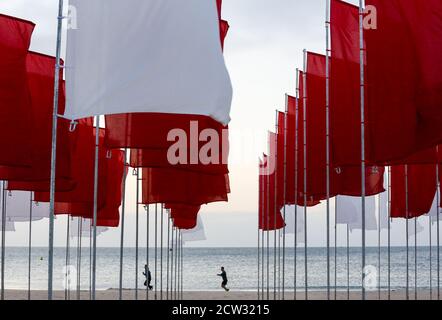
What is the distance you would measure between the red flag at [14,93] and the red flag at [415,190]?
49.7ft

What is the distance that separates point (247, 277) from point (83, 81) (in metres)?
98.4

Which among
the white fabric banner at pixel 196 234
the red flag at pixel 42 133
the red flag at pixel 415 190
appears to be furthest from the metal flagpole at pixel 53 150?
the white fabric banner at pixel 196 234

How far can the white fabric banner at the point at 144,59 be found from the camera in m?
12.9

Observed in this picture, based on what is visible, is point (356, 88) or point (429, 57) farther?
point (356, 88)

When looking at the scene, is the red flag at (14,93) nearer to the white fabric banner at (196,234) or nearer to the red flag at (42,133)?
the red flag at (42,133)

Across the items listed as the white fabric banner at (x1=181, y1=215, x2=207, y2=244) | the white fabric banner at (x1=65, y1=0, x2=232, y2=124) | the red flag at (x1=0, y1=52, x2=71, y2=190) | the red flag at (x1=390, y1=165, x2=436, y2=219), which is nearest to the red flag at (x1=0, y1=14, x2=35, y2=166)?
the red flag at (x1=0, y1=52, x2=71, y2=190)

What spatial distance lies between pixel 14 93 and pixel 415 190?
16.1m

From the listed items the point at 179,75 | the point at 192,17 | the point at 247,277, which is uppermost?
the point at 192,17

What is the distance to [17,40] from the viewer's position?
16625 millimetres

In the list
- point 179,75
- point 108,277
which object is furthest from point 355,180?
point 108,277

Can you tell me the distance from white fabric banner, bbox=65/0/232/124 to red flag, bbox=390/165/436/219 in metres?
16.9

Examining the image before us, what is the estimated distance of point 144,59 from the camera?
514 inches

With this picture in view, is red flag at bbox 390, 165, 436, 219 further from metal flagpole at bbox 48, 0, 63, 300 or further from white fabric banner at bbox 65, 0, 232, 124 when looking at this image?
metal flagpole at bbox 48, 0, 63, 300

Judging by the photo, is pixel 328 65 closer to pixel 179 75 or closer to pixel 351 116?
pixel 351 116
